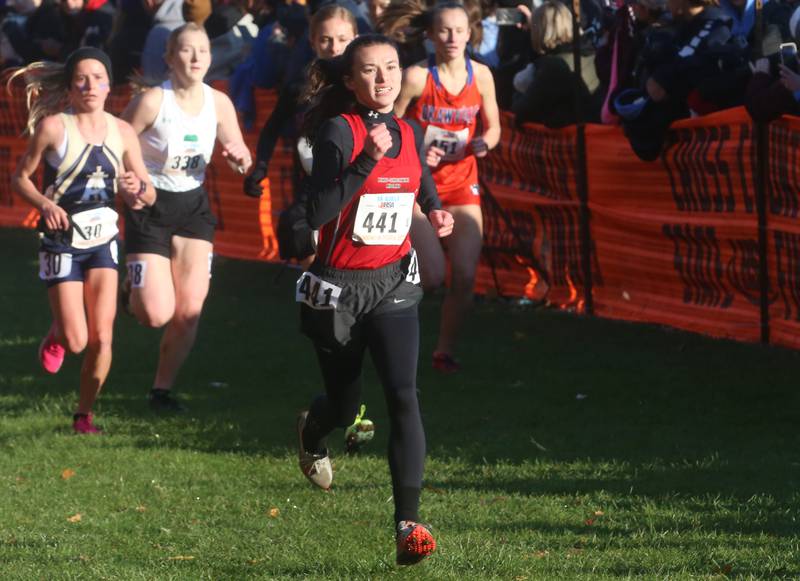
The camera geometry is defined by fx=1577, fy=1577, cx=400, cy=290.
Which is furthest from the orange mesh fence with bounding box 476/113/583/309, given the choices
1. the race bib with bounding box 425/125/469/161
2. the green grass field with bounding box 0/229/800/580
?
the race bib with bounding box 425/125/469/161

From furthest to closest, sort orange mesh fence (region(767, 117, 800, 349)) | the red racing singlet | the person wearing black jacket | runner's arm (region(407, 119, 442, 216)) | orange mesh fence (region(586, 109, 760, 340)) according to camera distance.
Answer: the person wearing black jacket < orange mesh fence (region(586, 109, 760, 340)) < orange mesh fence (region(767, 117, 800, 349)) < runner's arm (region(407, 119, 442, 216)) < the red racing singlet

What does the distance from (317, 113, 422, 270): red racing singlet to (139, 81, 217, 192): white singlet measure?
2969 millimetres

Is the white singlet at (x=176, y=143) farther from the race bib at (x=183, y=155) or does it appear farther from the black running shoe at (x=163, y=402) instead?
the black running shoe at (x=163, y=402)

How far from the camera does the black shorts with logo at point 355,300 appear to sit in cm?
607

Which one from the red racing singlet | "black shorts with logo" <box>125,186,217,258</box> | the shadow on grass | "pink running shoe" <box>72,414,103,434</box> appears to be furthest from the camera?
"black shorts with logo" <box>125,186,217,258</box>

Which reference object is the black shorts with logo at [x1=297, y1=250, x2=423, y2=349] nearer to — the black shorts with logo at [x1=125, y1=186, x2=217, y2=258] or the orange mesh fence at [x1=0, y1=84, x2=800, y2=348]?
the black shorts with logo at [x1=125, y1=186, x2=217, y2=258]

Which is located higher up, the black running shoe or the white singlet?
the white singlet

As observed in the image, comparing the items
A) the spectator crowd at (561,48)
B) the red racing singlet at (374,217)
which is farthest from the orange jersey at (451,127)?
the red racing singlet at (374,217)

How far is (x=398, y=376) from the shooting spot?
5.90 meters

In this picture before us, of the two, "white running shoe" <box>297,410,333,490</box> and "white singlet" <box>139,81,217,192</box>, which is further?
"white singlet" <box>139,81,217,192</box>

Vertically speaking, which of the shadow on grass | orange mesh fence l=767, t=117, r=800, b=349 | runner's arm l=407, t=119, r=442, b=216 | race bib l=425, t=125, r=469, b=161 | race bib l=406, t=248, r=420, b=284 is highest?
runner's arm l=407, t=119, r=442, b=216

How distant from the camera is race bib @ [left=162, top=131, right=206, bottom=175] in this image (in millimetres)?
8914

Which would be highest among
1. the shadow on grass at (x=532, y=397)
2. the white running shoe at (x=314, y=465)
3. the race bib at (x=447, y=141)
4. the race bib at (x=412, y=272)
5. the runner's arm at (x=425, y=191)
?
the runner's arm at (x=425, y=191)

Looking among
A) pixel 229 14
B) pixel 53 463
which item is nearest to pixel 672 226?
pixel 53 463
